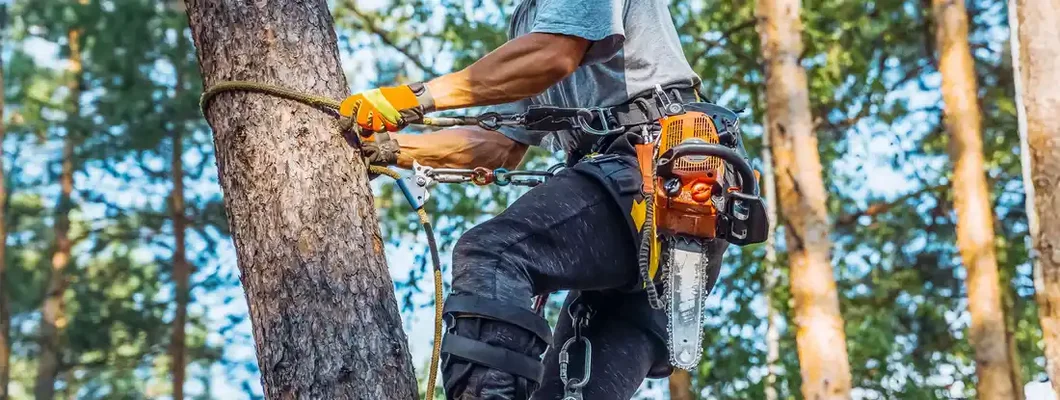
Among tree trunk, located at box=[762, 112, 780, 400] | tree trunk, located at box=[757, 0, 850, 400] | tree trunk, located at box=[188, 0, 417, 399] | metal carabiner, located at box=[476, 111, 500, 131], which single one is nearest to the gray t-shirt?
metal carabiner, located at box=[476, 111, 500, 131]

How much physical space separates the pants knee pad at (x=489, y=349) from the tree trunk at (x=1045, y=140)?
330 centimetres

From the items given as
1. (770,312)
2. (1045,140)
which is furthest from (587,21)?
(770,312)

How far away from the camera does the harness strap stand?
223 centimetres

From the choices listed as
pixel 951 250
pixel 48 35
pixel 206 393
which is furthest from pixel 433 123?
pixel 206 393

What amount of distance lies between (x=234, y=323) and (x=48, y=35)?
4.18 meters

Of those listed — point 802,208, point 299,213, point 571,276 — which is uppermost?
point 802,208

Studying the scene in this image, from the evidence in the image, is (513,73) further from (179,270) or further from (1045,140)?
(179,270)

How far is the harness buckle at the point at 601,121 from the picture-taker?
2.68 metres

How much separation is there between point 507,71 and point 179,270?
971cm

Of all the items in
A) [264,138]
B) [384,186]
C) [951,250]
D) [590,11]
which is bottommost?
[264,138]

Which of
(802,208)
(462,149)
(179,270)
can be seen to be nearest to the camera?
(462,149)

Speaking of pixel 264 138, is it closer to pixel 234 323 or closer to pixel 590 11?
pixel 590 11

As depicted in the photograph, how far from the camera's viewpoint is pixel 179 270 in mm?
11422

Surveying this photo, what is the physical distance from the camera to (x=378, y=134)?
2.44 metres
